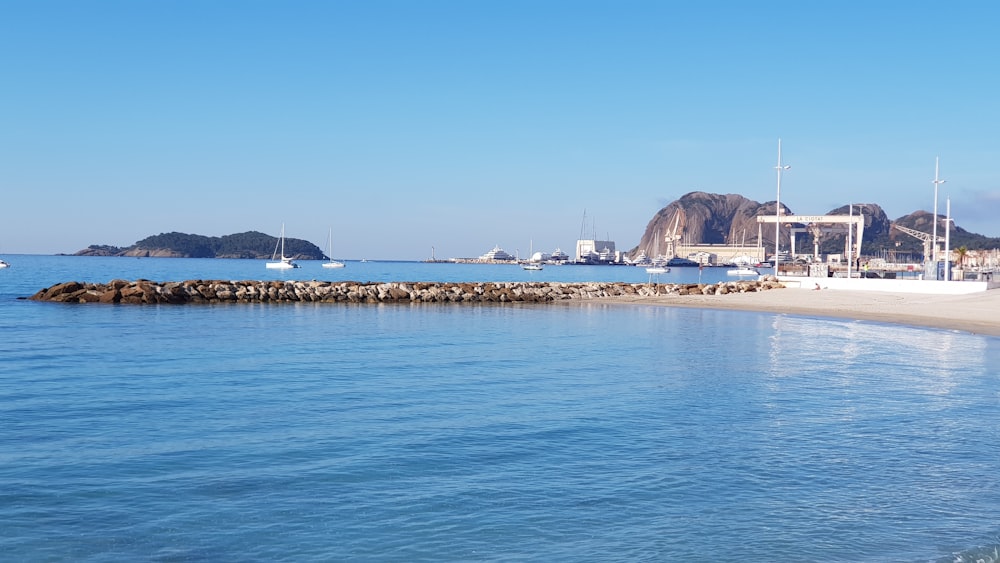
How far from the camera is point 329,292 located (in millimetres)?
51656

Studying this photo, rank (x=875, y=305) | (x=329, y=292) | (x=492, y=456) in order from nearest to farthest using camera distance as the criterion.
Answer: (x=492, y=456) → (x=875, y=305) → (x=329, y=292)

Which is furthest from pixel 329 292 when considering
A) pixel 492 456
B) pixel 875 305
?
pixel 492 456

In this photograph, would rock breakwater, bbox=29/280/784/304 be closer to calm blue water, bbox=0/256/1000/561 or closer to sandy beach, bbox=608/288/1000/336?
sandy beach, bbox=608/288/1000/336

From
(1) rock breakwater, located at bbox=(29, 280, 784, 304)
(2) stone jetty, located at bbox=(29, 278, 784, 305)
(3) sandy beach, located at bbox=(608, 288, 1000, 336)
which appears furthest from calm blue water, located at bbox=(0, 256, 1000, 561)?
(1) rock breakwater, located at bbox=(29, 280, 784, 304)

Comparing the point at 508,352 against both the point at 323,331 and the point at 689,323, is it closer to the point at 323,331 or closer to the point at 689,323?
the point at 323,331

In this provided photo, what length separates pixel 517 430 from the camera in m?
12.4

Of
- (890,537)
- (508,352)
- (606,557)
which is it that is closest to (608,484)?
(606,557)

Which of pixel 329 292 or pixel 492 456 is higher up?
pixel 329 292

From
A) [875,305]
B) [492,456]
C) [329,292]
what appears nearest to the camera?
[492,456]

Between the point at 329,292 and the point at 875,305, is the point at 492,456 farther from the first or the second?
the point at 329,292

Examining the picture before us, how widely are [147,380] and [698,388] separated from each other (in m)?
10.8

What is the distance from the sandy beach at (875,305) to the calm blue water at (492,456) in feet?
46.8

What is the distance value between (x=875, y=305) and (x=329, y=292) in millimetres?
30146

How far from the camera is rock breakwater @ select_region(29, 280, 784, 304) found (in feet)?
151
